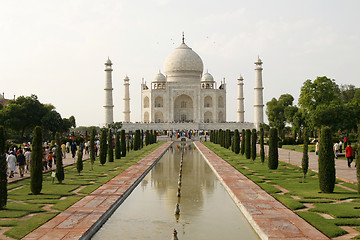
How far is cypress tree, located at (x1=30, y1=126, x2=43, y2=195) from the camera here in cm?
892

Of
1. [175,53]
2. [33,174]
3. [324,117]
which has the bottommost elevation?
[33,174]

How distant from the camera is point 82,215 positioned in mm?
6914

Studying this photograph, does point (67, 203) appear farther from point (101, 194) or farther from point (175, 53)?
point (175, 53)

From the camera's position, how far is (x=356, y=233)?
5.76m

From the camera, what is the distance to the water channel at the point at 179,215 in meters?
6.20

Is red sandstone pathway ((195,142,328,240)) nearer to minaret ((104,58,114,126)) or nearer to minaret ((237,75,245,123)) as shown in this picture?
minaret ((104,58,114,126))

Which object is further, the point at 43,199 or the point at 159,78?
the point at 159,78

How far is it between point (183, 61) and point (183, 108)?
6.14 m

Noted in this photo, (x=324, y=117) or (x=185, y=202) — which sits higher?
(x=324, y=117)

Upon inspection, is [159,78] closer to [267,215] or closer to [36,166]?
[36,166]

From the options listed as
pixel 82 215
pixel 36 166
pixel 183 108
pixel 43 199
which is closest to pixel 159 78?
pixel 183 108

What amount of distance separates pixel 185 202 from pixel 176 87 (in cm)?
4266

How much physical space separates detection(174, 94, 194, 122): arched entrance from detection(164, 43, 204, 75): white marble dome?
363cm

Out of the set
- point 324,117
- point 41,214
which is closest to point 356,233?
point 41,214
